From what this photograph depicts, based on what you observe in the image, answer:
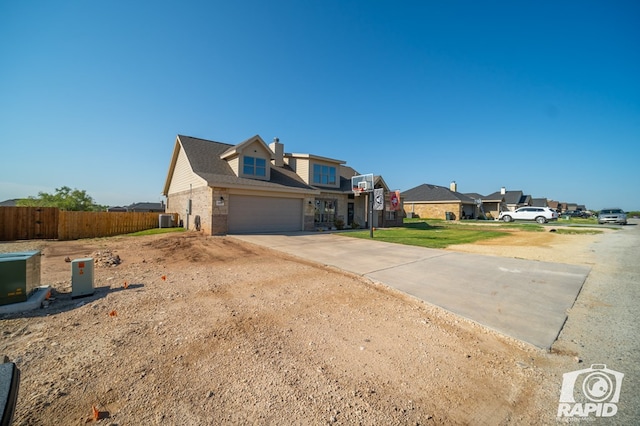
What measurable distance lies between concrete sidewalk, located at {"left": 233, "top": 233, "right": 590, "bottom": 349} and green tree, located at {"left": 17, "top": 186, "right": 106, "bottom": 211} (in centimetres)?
2641

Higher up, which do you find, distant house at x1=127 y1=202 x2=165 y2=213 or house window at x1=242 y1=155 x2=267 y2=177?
house window at x1=242 y1=155 x2=267 y2=177

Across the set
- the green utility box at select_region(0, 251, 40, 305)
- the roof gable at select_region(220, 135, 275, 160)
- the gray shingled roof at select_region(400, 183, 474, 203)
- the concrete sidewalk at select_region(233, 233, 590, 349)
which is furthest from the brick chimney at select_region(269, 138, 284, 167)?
the gray shingled roof at select_region(400, 183, 474, 203)

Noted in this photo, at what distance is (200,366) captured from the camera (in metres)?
2.80

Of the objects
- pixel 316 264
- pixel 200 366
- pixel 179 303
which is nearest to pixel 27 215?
pixel 179 303

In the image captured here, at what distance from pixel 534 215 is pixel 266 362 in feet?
128

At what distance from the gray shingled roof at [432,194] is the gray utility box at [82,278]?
121 feet

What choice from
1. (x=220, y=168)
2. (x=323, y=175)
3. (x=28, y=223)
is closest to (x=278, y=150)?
(x=323, y=175)

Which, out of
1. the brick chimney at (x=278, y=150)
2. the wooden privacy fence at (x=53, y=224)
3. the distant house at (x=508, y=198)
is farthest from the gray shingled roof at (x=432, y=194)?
the wooden privacy fence at (x=53, y=224)

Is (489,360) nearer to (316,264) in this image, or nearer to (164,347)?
(164,347)

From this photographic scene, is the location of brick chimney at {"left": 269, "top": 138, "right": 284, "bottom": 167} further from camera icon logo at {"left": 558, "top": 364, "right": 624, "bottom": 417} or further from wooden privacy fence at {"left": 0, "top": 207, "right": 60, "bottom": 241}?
camera icon logo at {"left": 558, "top": 364, "right": 624, "bottom": 417}

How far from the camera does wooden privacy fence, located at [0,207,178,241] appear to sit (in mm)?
13234

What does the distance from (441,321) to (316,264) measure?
430cm

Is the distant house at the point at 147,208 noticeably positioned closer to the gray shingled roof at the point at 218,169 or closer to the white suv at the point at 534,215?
the gray shingled roof at the point at 218,169

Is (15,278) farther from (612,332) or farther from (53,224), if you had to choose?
(53,224)
